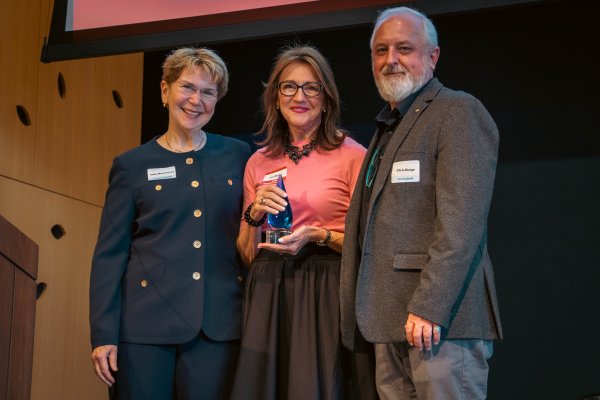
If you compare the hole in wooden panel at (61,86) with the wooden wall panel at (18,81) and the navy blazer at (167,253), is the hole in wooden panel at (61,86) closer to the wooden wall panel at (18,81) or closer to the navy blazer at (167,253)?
the wooden wall panel at (18,81)

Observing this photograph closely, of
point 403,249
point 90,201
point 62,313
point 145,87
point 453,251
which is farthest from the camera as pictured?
point 145,87

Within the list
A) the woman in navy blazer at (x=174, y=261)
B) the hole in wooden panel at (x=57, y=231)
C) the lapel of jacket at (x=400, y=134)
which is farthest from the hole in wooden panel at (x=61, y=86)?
the lapel of jacket at (x=400, y=134)

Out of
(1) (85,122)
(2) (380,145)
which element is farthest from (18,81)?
(2) (380,145)

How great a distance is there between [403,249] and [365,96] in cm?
214

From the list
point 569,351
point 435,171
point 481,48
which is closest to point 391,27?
point 435,171

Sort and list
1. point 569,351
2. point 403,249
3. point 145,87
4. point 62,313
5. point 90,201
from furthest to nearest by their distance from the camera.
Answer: point 145,87 < point 90,201 < point 62,313 < point 569,351 < point 403,249

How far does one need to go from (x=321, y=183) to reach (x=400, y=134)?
0.44 metres

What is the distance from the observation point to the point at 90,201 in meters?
4.38

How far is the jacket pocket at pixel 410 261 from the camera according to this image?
6.59ft

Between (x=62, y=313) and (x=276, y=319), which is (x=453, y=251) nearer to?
(x=276, y=319)

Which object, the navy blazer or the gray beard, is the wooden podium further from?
the gray beard

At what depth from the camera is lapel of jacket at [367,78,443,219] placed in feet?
6.91

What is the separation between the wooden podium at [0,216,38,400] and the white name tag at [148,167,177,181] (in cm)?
91

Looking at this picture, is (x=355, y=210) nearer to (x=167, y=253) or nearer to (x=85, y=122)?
(x=167, y=253)
